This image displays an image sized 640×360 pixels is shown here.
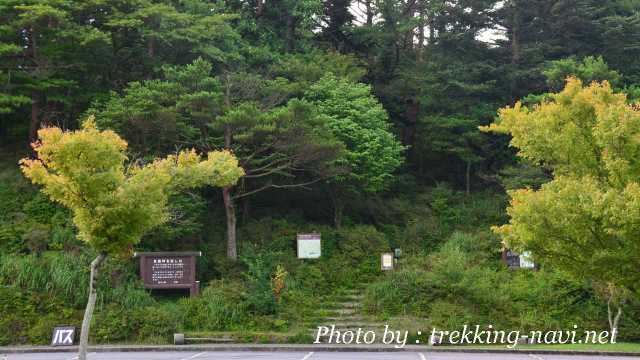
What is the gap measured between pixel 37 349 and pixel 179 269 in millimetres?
5037

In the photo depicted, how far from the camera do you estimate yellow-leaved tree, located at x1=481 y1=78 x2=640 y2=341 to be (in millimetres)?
12055

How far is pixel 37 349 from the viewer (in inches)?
755

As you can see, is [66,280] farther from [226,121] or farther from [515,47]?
[515,47]

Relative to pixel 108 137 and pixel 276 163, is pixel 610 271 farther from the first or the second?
pixel 276 163

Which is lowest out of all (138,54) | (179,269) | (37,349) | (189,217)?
(37,349)

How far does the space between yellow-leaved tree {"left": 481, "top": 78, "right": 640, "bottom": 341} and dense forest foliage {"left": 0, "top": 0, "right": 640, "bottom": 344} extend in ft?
0.37

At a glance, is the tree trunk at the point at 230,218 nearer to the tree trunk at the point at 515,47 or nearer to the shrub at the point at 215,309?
the shrub at the point at 215,309

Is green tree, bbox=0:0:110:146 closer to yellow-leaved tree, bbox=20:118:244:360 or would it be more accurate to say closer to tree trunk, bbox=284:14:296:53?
tree trunk, bbox=284:14:296:53

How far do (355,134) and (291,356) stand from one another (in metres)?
12.0

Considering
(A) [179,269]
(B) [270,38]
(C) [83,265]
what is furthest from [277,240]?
(B) [270,38]

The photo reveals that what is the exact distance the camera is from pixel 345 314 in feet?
73.5

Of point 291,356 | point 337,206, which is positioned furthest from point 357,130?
point 291,356

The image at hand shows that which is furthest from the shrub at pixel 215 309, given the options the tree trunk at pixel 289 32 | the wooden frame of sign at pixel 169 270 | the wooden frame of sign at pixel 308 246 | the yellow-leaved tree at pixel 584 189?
the tree trunk at pixel 289 32

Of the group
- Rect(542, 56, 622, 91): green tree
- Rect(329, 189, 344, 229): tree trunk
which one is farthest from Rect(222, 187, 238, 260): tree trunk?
Rect(542, 56, 622, 91): green tree
